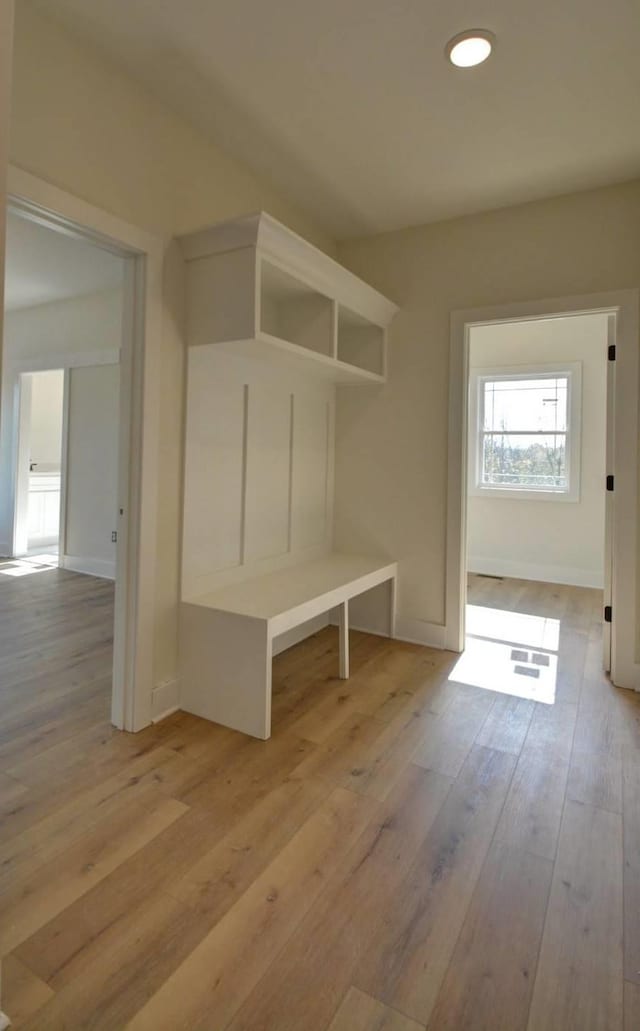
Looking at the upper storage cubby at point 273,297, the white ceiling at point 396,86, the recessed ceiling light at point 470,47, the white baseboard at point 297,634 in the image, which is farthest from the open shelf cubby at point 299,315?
the white baseboard at point 297,634

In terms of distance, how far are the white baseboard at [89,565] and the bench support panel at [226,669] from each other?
2.96 meters

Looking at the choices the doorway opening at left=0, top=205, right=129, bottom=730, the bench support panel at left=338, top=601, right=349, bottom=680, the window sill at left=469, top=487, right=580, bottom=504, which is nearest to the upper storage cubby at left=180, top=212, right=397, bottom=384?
the doorway opening at left=0, top=205, right=129, bottom=730

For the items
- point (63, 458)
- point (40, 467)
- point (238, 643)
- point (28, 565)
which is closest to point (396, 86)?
point (238, 643)

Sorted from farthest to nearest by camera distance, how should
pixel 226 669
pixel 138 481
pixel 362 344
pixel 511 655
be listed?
pixel 362 344, pixel 511 655, pixel 226 669, pixel 138 481

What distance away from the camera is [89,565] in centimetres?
521

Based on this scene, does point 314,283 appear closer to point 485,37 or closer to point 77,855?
point 485,37

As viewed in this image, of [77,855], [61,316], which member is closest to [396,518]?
[77,855]

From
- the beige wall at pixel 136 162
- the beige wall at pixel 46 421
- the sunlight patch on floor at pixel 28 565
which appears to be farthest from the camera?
the beige wall at pixel 46 421

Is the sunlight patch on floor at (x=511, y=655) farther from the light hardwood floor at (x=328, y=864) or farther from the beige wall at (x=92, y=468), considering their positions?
the beige wall at (x=92, y=468)

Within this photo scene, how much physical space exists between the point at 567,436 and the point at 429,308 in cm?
272

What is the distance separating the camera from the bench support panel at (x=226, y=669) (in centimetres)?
222

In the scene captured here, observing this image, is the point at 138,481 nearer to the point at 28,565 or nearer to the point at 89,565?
the point at 89,565

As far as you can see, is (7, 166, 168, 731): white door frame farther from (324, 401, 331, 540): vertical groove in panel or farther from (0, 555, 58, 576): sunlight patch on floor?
(0, 555, 58, 576): sunlight patch on floor

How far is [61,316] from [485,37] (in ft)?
15.5
